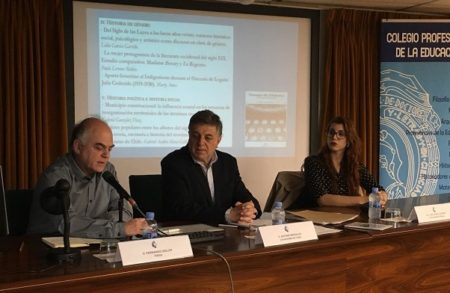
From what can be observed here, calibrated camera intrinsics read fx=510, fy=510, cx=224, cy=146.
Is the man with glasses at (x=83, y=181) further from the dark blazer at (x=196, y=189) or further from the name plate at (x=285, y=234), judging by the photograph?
the name plate at (x=285, y=234)

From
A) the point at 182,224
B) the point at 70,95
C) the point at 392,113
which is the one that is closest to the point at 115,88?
the point at 70,95

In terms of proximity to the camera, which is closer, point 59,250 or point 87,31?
point 59,250

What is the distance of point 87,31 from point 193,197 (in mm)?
A: 2049

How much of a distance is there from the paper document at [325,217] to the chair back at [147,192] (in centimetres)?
92

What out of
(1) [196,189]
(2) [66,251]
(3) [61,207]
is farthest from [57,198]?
(1) [196,189]

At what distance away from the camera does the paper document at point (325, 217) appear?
2086 millimetres

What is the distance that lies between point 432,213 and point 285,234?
78cm

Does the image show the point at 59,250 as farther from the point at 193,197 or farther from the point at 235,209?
the point at 193,197

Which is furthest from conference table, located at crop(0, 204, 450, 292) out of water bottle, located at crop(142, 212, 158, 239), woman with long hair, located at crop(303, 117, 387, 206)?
woman with long hair, located at crop(303, 117, 387, 206)

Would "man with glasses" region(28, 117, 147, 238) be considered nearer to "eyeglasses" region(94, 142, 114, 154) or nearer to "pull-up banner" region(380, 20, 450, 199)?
"eyeglasses" region(94, 142, 114, 154)

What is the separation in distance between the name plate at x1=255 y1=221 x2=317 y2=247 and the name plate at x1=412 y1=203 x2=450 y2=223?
0.56m

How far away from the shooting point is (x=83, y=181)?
1972 millimetres

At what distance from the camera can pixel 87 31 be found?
381cm

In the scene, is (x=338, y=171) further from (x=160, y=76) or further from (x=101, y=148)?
(x=160, y=76)
